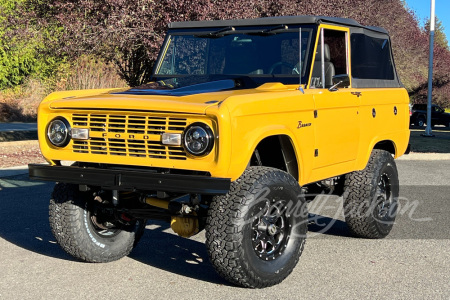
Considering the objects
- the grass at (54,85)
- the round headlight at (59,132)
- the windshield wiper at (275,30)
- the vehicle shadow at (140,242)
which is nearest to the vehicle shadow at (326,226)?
the vehicle shadow at (140,242)

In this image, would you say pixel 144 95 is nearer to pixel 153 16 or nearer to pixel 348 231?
pixel 348 231

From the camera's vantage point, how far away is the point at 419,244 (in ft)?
23.2

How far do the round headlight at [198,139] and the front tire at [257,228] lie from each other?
0.39 meters

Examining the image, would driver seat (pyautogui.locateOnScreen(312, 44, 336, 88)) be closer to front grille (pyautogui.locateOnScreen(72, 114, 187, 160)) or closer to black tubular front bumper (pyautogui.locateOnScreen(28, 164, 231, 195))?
front grille (pyautogui.locateOnScreen(72, 114, 187, 160))

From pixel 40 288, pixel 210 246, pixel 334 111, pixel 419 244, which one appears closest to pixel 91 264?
pixel 40 288

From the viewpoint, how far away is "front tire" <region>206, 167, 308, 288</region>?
519cm

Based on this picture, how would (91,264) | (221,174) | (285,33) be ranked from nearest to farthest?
(221,174), (91,264), (285,33)

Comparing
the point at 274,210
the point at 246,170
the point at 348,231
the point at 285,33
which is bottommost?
the point at 348,231

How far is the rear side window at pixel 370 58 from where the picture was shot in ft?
23.9

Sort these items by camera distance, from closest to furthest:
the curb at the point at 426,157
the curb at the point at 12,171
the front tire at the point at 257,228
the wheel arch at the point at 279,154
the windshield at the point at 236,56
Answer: the front tire at the point at 257,228
the wheel arch at the point at 279,154
the windshield at the point at 236,56
the curb at the point at 12,171
the curb at the point at 426,157

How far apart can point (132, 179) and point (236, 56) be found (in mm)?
2166

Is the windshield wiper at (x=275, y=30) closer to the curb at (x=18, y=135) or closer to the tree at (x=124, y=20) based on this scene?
the tree at (x=124, y=20)

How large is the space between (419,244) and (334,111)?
67.8 inches

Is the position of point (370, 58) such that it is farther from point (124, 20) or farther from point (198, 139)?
point (124, 20)
